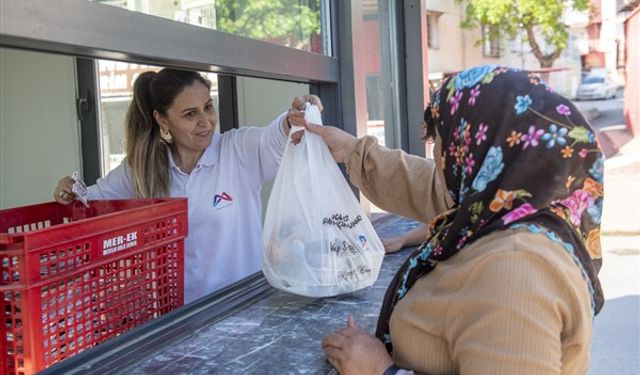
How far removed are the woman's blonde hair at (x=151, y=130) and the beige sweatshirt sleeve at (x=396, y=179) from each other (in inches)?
29.9

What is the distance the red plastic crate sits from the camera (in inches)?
49.1

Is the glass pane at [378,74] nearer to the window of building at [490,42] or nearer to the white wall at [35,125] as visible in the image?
the white wall at [35,125]

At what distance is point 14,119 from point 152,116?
225 centimetres

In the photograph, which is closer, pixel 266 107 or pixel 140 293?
pixel 140 293

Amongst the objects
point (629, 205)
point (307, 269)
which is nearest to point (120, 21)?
point (307, 269)

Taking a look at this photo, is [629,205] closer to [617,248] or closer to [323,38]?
[617,248]

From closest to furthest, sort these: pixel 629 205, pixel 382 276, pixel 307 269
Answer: pixel 307 269 → pixel 382 276 → pixel 629 205

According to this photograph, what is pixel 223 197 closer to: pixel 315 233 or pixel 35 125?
pixel 315 233

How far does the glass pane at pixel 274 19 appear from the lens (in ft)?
6.86

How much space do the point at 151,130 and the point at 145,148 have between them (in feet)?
0.28

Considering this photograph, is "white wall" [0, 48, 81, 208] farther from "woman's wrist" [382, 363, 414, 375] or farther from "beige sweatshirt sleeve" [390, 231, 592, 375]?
"beige sweatshirt sleeve" [390, 231, 592, 375]

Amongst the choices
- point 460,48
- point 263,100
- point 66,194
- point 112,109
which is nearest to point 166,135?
point 66,194

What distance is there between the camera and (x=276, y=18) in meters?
2.63

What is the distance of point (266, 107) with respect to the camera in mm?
3578
